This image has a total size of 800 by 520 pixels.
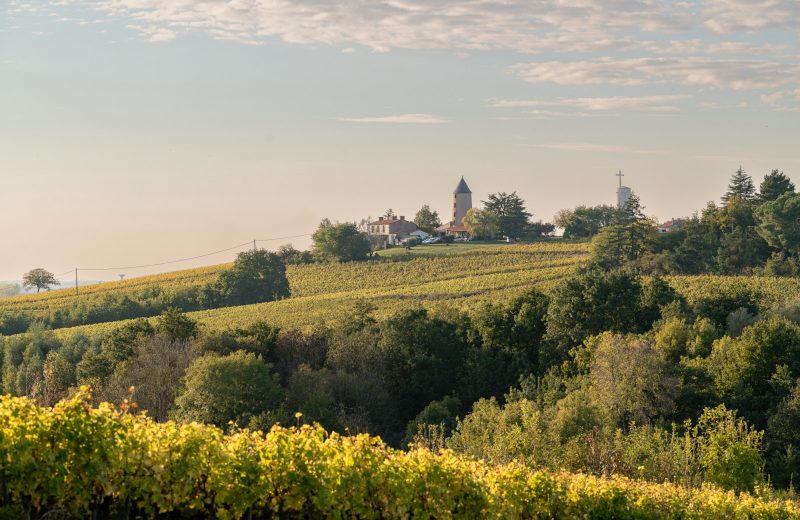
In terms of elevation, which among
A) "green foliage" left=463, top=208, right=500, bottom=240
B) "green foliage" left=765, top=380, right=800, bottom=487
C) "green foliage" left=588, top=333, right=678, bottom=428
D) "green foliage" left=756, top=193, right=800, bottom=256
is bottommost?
"green foliage" left=765, top=380, right=800, bottom=487

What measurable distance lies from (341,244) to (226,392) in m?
61.5

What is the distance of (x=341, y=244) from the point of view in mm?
97125

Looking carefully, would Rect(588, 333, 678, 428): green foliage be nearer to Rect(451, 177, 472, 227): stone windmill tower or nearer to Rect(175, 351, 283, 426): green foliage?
Rect(175, 351, 283, 426): green foliage

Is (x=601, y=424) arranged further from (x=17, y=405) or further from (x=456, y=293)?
(x=456, y=293)

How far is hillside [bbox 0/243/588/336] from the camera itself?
2596 inches

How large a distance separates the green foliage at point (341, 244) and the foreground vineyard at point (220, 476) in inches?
3205

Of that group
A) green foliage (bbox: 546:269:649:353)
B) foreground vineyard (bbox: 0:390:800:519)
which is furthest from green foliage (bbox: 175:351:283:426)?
foreground vineyard (bbox: 0:390:800:519)

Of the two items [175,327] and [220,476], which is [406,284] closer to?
[175,327]

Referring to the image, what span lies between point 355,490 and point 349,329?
1369 inches

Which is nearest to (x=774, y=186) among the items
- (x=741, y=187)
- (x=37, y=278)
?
(x=741, y=187)

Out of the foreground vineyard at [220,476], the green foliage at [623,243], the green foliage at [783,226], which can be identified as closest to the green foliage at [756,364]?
the foreground vineyard at [220,476]

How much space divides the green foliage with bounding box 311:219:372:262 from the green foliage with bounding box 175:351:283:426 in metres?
59.4

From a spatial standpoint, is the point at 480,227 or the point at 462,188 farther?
the point at 462,188

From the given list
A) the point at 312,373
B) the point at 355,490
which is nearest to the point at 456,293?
the point at 312,373
